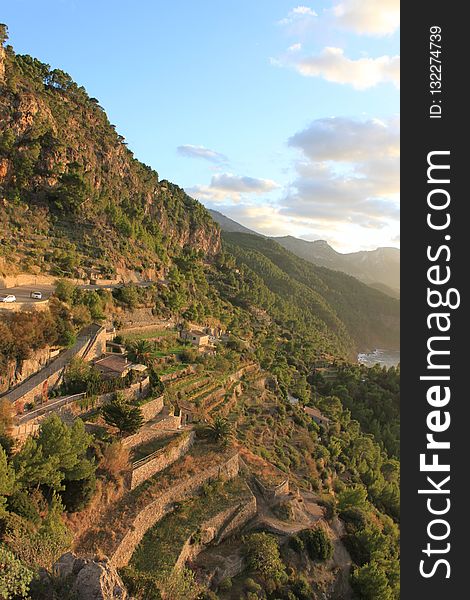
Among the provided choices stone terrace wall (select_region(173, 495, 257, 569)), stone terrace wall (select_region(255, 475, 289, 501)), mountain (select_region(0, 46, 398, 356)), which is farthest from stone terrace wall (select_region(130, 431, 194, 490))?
mountain (select_region(0, 46, 398, 356))

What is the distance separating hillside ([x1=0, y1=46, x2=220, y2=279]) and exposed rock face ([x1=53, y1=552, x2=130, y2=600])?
86.0ft

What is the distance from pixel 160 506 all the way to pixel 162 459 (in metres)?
2.21

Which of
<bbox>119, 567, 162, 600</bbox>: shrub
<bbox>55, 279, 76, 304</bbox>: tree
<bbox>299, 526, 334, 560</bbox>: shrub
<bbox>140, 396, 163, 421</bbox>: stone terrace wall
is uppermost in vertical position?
<bbox>55, 279, 76, 304</bbox>: tree

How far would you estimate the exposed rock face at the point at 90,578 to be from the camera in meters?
8.68

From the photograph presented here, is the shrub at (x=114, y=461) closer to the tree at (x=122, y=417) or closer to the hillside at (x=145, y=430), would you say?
the hillside at (x=145, y=430)

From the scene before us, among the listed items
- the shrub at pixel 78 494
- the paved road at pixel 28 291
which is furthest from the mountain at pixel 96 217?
the shrub at pixel 78 494

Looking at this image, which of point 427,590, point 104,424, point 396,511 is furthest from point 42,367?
point 396,511

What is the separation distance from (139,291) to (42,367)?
2372cm

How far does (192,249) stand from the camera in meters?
89.8

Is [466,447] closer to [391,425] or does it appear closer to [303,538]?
[303,538]

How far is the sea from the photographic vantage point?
389ft

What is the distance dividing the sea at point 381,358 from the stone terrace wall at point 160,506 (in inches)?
3999

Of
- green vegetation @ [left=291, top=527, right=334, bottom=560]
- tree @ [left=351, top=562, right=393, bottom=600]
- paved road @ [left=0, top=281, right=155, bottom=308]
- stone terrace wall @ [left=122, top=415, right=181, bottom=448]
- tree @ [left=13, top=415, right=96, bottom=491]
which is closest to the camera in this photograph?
tree @ [left=13, top=415, right=96, bottom=491]

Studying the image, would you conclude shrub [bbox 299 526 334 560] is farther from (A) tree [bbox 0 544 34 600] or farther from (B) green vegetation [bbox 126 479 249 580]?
(A) tree [bbox 0 544 34 600]
